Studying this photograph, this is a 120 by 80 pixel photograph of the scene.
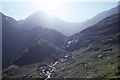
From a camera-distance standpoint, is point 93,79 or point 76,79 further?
point 76,79

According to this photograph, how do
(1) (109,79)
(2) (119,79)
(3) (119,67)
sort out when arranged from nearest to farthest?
(2) (119,79)
(1) (109,79)
(3) (119,67)

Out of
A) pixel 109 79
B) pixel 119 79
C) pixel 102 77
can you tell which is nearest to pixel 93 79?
pixel 102 77

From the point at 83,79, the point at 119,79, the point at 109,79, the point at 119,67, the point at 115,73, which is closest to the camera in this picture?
the point at 119,79

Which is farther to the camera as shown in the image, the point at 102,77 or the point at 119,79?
the point at 102,77

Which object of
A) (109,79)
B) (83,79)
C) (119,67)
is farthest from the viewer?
(83,79)

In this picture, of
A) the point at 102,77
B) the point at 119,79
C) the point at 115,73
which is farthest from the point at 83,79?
the point at 119,79

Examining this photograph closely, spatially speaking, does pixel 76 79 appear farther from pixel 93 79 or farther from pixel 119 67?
pixel 119 67

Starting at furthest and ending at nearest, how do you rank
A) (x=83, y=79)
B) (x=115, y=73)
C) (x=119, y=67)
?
(x=83, y=79), (x=119, y=67), (x=115, y=73)

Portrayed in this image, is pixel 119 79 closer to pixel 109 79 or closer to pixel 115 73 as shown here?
pixel 109 79

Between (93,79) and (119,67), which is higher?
(119,67)
